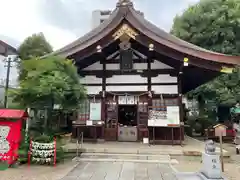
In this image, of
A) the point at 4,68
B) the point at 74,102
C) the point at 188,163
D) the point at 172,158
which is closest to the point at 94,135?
the point at 74,102

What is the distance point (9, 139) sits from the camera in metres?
6.29

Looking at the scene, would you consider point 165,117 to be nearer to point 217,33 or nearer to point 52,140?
point 52,140

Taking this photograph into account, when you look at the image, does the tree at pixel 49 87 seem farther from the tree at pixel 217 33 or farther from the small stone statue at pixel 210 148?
the tree at pixel 217 33

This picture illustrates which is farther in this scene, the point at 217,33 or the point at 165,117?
the point at 217,33

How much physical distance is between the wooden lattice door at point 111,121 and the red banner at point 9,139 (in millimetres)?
4142

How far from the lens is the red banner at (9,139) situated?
6.25 meters

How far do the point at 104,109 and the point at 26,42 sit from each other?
10.1m

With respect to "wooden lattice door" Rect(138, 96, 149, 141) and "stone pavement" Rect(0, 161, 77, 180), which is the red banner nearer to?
"stone pavement" Rect(0, 161, 77, 180)

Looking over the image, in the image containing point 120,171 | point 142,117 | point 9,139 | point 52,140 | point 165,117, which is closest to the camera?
point 120,171

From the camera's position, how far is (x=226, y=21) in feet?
48.6

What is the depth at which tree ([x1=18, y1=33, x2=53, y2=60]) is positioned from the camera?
15797mm

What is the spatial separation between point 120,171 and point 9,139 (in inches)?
134

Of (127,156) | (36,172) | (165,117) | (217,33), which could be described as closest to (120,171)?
(127,156)

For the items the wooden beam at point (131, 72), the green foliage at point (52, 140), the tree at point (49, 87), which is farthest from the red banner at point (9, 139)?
the wooden beam at point (131, 72)
